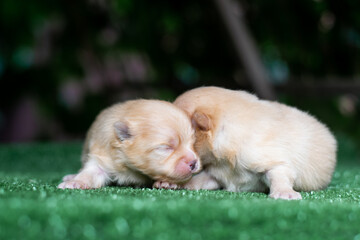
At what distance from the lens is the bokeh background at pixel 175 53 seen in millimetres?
4949

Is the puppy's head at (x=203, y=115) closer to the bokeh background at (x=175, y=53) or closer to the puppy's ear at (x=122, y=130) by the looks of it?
the puppy's ear at (x=122, y=130)

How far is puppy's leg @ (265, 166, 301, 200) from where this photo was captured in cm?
189

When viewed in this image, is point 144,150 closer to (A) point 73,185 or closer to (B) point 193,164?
(B) point 193,164

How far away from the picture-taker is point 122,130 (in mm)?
2172

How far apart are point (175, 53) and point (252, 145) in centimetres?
360

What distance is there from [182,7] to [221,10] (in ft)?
2.43

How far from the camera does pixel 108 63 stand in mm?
6328

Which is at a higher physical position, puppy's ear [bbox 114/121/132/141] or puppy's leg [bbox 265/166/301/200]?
puppy's ear [bbox 114/121/132/141]

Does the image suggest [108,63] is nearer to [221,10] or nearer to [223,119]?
[221,10]

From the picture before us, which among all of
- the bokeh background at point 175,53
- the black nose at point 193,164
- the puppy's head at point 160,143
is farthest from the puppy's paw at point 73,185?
the bokeh background at point 175,53

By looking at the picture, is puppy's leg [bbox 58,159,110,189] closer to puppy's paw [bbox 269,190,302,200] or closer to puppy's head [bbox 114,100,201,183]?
puppy's head [bbox 114,100,201,183]

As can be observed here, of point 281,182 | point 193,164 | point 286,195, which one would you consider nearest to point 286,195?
point 286,195

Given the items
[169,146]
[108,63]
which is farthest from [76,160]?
[108,63]

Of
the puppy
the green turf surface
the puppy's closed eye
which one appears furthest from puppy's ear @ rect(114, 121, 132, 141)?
the green turf surface
